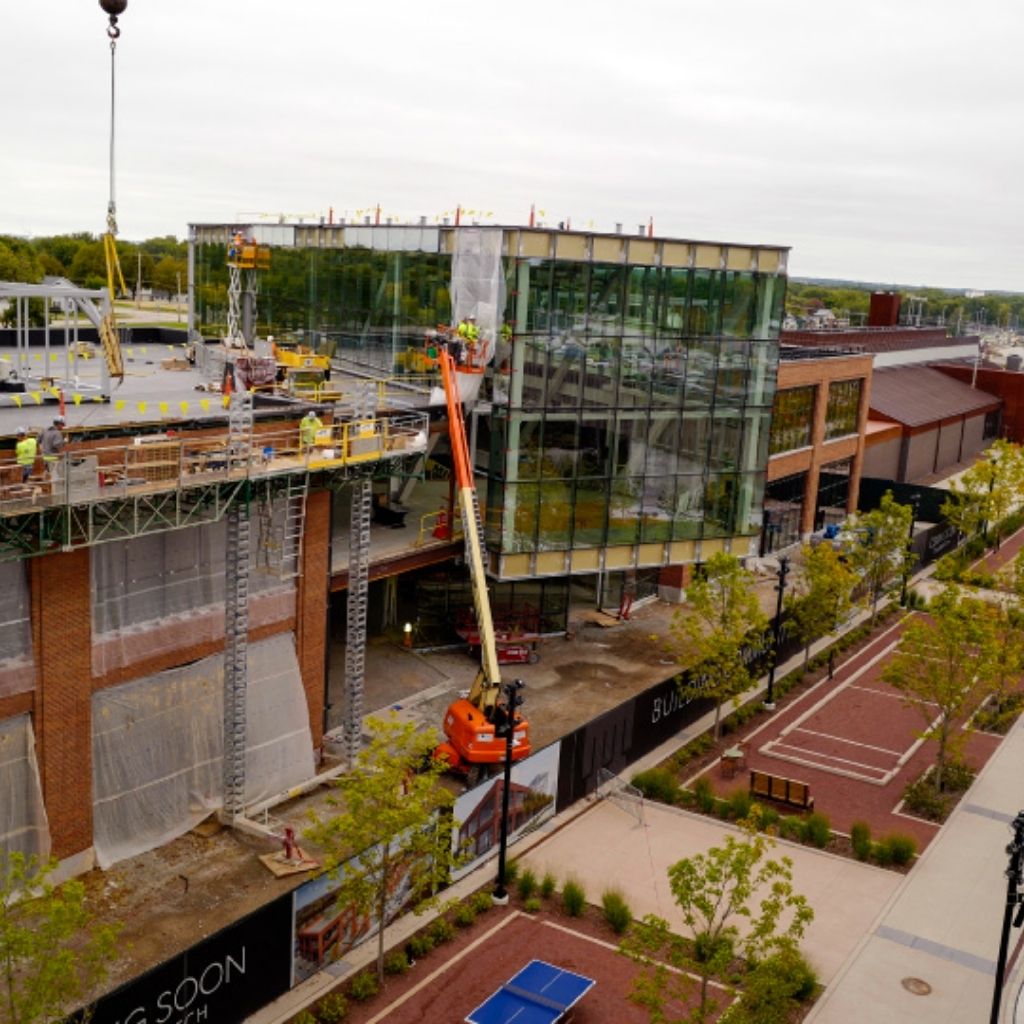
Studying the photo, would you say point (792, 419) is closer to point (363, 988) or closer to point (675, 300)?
point (675, 300)

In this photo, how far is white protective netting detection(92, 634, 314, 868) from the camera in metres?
25.2

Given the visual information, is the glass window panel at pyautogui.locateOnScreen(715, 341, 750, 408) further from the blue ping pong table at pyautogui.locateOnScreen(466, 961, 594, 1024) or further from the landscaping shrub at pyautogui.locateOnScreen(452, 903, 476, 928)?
the blue ping pong table at pyautogui.locateOnScreen(466, 961, 594, 1024)

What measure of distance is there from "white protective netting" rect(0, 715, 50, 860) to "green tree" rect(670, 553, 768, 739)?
59.6ft

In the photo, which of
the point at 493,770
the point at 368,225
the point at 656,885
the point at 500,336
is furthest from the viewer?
the point at 368,225

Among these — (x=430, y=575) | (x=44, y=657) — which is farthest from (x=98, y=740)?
(x=430, y=575)

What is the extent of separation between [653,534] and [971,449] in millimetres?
60168

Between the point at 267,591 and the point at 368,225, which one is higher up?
the point at 368,225

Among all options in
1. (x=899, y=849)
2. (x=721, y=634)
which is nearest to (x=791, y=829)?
(x=899, y=849)

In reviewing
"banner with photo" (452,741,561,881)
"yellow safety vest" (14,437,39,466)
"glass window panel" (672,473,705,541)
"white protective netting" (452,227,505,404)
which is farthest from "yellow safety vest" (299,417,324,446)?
"glass window panel" (672,473,705,541)

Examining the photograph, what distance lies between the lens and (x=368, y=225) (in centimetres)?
4344

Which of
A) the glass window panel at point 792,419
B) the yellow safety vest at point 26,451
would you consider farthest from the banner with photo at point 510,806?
the glass window panel at point 792,419

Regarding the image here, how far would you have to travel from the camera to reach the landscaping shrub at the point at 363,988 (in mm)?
21906

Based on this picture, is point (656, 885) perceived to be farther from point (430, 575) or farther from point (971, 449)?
point (971, 449)

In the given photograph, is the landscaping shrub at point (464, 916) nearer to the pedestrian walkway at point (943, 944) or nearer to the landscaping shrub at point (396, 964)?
the landscaping shrub at point (396, 964)
